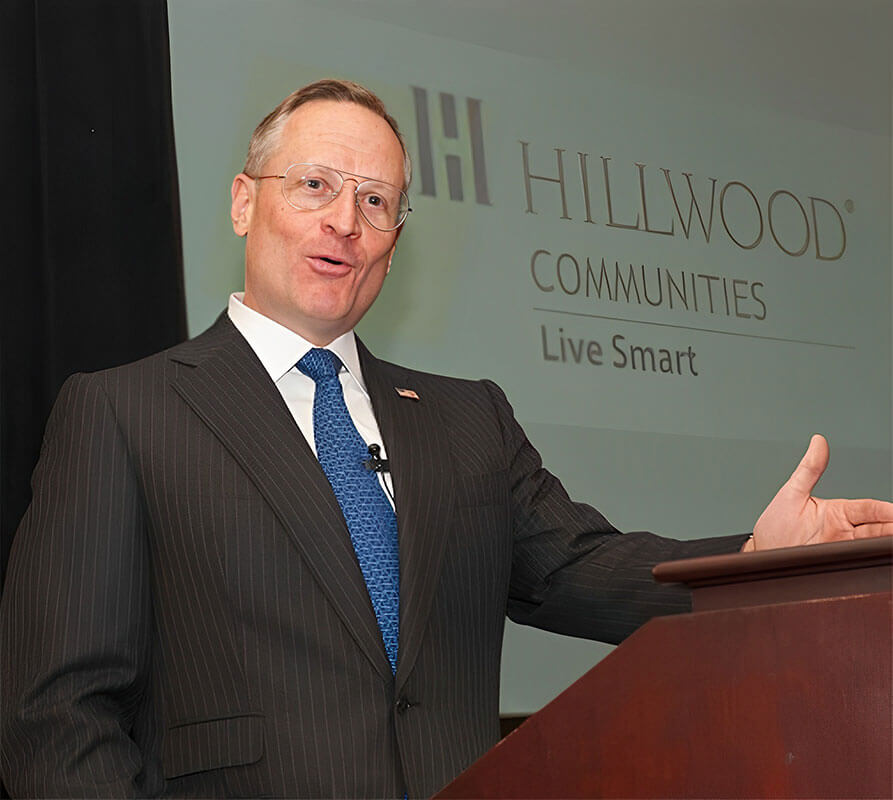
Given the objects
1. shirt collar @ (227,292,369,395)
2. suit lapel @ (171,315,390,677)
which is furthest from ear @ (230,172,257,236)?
suit lapel @ (171,315,390,677)

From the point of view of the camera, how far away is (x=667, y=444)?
11.1ft

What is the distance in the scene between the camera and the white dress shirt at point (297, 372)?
2.03 meters

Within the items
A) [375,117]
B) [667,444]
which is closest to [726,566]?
[375,117]

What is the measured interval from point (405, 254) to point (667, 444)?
0.88m

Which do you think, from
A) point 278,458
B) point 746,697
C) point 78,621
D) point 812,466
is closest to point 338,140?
point 278,458

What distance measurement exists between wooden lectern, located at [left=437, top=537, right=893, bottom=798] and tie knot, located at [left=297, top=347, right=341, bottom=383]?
3.64 ft

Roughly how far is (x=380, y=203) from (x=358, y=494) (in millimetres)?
544

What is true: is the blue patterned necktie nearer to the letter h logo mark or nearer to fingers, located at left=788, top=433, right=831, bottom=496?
fingers, located at left=788, top=433, right=831, bottom=496

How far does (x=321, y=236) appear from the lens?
2.10 metres

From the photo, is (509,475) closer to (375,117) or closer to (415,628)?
(415,628)

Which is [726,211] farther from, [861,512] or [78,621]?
[78,621]

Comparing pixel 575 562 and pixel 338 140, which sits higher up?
pixel 338 140

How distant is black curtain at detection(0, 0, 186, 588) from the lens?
265 centimetres

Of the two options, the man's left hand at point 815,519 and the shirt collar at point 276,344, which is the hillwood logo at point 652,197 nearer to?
the shirt collar at point 276,344
